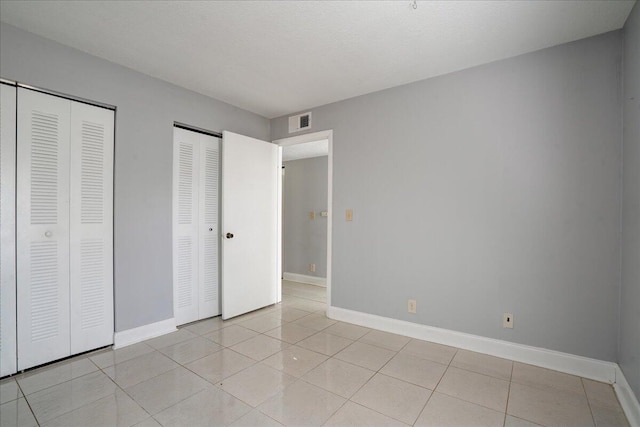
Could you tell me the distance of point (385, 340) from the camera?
287 centimetres

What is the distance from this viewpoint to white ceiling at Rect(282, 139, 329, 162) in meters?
4.71

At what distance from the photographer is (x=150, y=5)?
1902 millimetres

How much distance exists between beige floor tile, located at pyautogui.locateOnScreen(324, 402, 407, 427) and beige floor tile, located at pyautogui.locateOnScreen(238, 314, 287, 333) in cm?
149

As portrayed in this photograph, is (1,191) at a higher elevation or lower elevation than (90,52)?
lower

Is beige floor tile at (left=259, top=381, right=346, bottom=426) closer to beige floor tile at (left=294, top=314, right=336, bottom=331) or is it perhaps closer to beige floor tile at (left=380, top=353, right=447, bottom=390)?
beige floor tile at (left=380, top=353, right=447, bottom=390)

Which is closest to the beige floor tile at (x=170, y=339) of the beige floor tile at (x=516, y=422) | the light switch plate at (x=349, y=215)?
the light switch plate at (x=349, y=215)

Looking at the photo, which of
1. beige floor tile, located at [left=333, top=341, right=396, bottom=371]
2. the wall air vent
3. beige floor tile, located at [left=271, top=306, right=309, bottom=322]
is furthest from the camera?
the wall air vent

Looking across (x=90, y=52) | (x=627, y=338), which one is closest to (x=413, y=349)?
(x=627, y=338)

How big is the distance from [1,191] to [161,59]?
5.09ft

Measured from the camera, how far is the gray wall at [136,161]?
7.91 feet

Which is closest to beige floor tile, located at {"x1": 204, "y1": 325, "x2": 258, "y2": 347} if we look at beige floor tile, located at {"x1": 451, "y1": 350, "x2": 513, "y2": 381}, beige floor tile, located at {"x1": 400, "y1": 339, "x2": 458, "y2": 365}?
beige floor tile, located at {"x1": 400, "y1": 339, "x2": 458, "y2": 365}

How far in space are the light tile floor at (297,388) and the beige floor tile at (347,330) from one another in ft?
0.49

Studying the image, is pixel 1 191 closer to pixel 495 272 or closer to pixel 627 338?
pixel 495 272

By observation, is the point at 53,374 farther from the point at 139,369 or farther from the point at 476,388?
the point at 476,388
